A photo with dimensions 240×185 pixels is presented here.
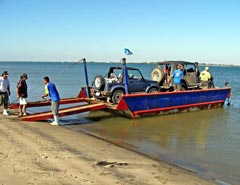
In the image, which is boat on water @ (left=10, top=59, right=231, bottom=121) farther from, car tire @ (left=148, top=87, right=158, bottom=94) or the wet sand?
the wet sand

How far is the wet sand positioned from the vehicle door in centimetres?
546

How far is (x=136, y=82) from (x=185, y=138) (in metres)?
4.41

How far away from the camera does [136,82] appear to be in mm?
14258

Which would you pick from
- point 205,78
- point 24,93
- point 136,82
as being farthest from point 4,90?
point 205,78

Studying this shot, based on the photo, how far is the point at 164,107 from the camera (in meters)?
14.4

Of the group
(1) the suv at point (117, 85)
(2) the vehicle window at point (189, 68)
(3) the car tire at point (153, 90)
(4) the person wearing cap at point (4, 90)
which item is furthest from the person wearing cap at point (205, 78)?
(4) the person wearing cap at point (4, 90)

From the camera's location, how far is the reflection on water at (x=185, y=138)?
7883mm

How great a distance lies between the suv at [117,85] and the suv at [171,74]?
1.22 metres

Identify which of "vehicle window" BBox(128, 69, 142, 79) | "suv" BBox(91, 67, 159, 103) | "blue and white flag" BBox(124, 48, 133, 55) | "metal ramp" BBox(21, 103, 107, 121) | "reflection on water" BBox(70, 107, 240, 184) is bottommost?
"reflection on water" BBox(70, 107, 240, 184)

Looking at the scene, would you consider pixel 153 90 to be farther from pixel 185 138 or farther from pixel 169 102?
pixel 185 138

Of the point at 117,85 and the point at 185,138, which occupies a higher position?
the point at 117,85

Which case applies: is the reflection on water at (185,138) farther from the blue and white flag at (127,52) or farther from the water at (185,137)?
the blue and white flag at (127,52)

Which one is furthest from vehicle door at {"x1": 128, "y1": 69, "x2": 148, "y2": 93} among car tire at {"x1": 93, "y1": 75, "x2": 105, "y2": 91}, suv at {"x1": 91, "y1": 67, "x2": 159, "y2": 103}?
car tire at {"x1": 93, "y1": 75, "x2": 105, "y2": 91}

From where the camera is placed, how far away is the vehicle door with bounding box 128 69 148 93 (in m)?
14.1
